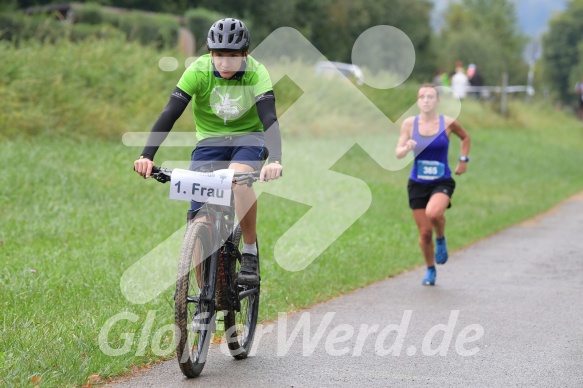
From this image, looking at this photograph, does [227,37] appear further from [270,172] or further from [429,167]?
[429,167]

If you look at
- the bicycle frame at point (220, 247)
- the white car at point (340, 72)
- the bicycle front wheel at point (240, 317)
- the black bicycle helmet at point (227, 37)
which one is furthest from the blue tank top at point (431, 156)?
the white car at point (340, 72)

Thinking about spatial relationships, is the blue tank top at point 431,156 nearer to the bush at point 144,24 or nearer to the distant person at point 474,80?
the bush at point 144,24

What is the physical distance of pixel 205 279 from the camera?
6168 millimetres

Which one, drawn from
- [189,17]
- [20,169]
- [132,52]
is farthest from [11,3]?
[20,169]

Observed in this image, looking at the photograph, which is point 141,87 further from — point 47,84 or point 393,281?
point 393,281

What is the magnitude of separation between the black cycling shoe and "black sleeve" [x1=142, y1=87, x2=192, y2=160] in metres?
1.05

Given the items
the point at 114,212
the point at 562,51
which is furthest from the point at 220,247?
the point at 562,51

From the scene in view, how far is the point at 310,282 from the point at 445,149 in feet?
6.51

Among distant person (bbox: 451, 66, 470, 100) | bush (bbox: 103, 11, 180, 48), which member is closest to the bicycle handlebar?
bush (bbox: 103, 11, 180, 48)

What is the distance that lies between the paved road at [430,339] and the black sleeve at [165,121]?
1.41 m

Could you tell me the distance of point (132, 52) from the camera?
21547mm

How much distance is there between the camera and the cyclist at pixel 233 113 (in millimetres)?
6238

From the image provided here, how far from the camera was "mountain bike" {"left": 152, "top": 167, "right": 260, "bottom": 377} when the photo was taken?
233 inches

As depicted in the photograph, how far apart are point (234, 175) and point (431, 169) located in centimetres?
473
